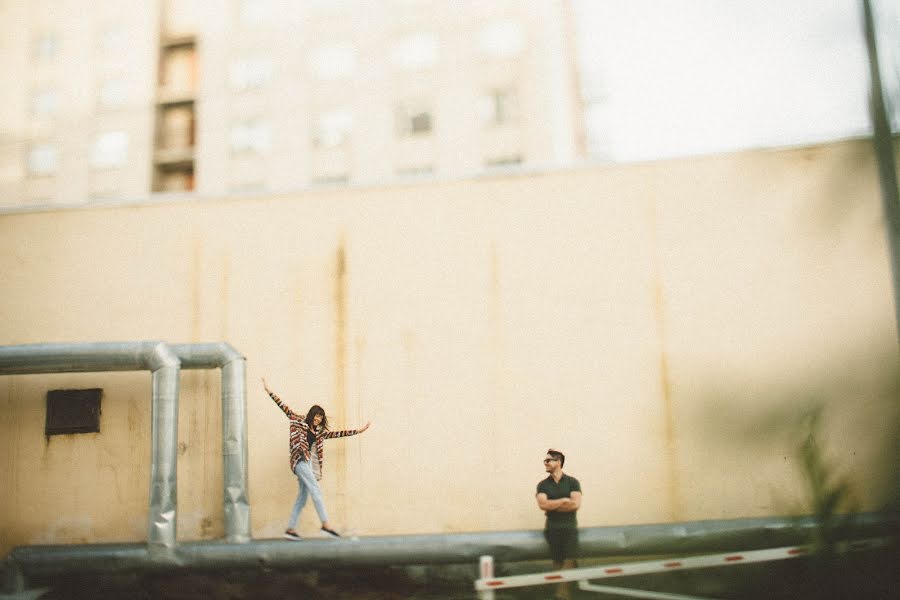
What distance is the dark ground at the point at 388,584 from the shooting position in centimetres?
602

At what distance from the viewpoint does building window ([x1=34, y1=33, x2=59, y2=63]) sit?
32812mm

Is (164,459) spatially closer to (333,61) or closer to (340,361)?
(340,361)

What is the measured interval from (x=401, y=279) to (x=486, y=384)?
5.21 feet

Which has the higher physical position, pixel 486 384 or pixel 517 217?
pixel 517 217

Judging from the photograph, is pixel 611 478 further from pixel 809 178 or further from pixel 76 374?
pixel 76 374

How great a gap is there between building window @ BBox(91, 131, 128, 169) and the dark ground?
27980mm

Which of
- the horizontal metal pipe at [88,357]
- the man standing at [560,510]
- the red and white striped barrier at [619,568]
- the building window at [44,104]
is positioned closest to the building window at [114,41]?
the building window at [44,104]

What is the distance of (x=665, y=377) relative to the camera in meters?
7.43

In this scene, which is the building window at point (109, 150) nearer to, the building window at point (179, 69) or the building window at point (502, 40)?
the building window at point (179, 69)

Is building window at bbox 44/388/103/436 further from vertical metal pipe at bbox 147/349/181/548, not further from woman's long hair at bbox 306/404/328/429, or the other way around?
woman's long hair at bbox 306/404/328/429

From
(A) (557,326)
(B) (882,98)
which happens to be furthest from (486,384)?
(B) (882,98)

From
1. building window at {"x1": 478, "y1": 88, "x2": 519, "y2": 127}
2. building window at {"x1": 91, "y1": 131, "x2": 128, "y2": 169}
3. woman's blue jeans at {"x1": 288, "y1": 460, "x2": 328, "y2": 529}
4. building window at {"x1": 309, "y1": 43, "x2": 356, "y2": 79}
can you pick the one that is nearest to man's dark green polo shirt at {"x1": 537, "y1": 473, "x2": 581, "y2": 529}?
woman's blue jeans at {"x1": 288, "y1": 460, "x2": 328, "y2": 529}

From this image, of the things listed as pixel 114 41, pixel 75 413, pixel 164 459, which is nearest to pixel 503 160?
pixel 75 413

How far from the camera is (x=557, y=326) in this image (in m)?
7.61
